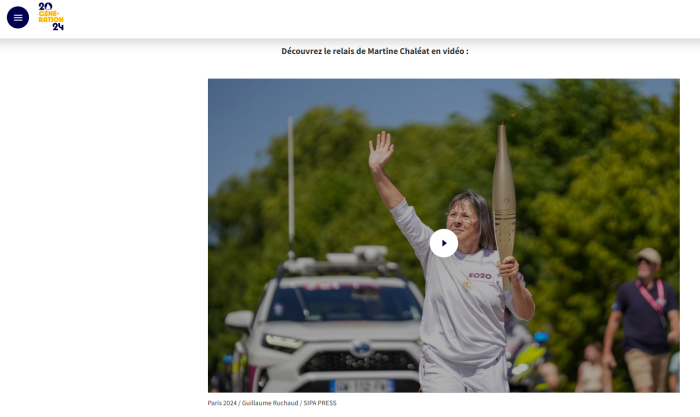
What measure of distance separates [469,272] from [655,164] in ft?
38.5

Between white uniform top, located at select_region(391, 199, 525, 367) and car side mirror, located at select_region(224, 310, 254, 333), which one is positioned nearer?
white uniform top, located at select_region(391, 199, 525, 367)

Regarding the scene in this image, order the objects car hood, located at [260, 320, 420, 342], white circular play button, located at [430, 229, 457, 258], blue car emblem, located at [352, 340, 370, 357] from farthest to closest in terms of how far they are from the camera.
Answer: car hood, located at [260, 320, 420, 342], blue car emblem, located at [352, 340, 370, 357], white circular play button, located at [430, 229, 457, 258]

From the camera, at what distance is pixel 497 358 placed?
532cm

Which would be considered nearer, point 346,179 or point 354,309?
point 354,309

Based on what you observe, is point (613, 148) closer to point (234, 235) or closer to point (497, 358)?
point (497, 358)

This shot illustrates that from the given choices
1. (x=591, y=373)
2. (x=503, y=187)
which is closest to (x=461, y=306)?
(x=503, y=187)

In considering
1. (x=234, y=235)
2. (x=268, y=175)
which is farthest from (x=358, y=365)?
(x=234, y=235)

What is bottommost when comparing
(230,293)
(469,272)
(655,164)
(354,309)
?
(230,293)

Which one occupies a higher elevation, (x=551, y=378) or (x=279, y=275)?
(x=279, y=275)
